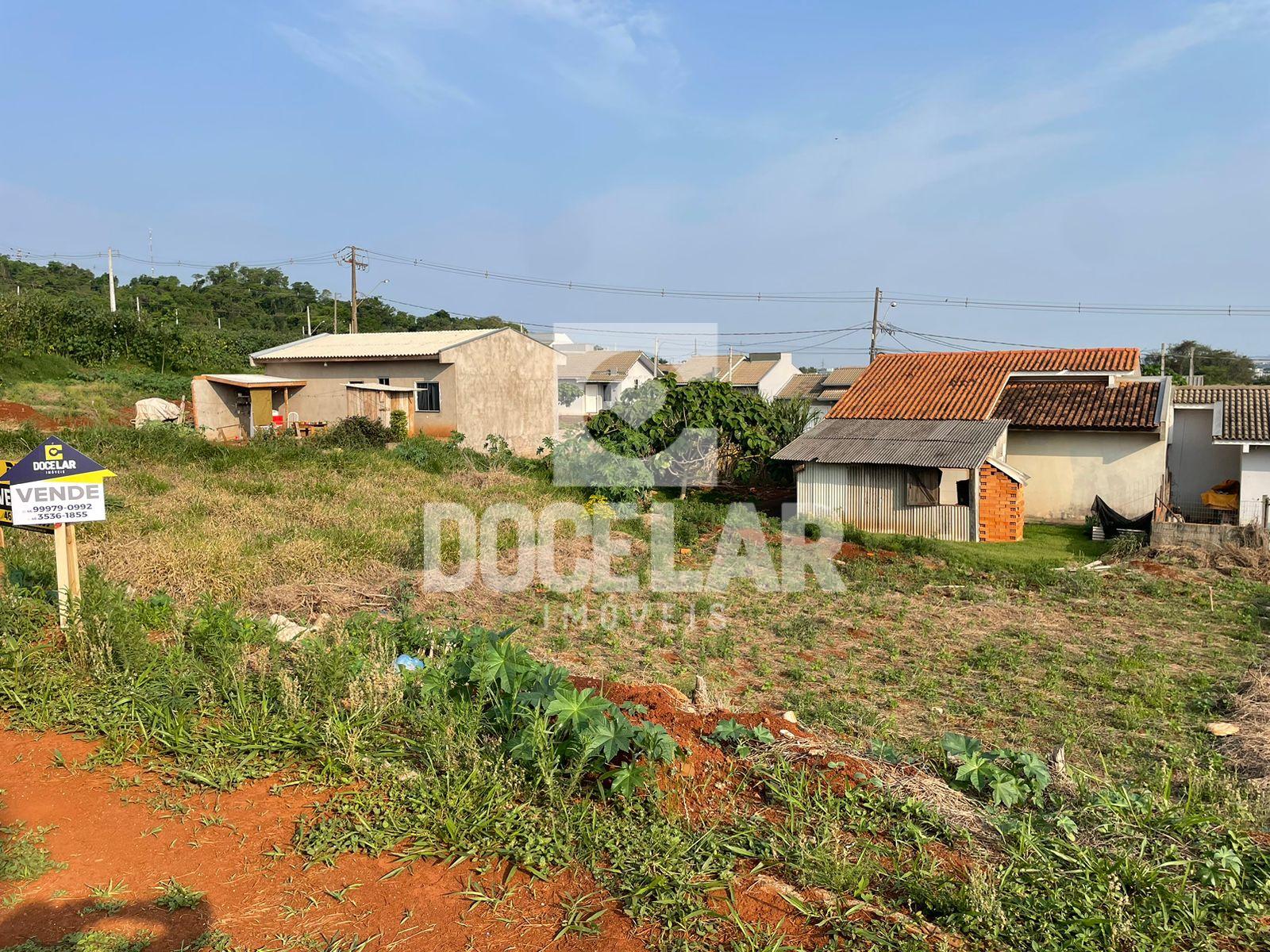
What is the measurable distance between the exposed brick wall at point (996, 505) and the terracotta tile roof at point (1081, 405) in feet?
9.10

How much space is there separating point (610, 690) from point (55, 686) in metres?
3.34

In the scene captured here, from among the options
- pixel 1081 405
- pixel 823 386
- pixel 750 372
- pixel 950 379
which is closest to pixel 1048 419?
pixel 1081 405

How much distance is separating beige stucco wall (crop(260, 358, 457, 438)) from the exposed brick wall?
46.2ft

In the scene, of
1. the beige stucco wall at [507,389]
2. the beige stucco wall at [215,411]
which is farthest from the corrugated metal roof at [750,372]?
the beige stucco wall at [215,411]

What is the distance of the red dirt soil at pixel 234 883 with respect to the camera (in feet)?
9.60

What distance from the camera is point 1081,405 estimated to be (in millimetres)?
18391

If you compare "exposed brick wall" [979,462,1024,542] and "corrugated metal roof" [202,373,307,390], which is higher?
"corrugated metal roof" [202,373,307,390]

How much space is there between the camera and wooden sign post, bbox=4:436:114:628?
5445mm

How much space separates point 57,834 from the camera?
137 inches

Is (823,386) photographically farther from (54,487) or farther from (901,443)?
(54,487)

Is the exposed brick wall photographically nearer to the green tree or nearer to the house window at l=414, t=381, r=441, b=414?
the house window at l=414, t=381, r=441, b=414

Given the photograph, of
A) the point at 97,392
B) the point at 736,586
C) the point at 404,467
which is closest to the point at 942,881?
the point at 736,586

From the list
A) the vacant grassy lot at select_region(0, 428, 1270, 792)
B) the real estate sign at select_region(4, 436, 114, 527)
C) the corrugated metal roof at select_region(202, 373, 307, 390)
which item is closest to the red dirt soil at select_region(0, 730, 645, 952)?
the real estate sign at select_region(4, 436, 114, 527)

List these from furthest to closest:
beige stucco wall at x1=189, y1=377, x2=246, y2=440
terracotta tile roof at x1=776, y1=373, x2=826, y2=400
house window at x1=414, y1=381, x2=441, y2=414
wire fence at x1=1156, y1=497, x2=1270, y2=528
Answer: terracotta tile roof at x1=776, y1=373, x2=826, y2=400
house window at x1=414, y1=381, x2=441, y2=414
beige stucco wall at x1=189, y1=377, x2=246, y2=440
wire fence at x1=1156, y1=497, x2=1270, y2=528
